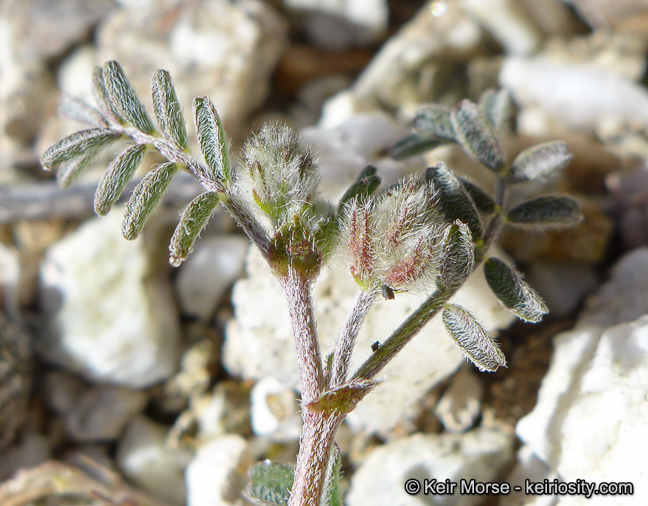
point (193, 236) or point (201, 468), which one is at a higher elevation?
point (193, 236)

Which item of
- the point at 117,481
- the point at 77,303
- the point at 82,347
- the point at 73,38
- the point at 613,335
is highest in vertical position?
the point at 73,38

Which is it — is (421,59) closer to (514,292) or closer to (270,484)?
(514,292)

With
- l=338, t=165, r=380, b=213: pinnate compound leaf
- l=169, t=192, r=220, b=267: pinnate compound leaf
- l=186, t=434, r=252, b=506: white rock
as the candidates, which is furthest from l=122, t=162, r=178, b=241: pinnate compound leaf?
l=186, t=434, r=252, b=506: white rock

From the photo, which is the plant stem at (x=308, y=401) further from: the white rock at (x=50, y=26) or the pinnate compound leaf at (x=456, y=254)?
the white rock at (x=50, y=26)

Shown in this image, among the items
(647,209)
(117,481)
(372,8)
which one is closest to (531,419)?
(647,209)

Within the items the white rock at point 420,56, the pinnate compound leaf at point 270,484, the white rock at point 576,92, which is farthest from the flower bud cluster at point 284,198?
the white rock at point 576,92

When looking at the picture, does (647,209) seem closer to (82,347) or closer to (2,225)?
(82,347)

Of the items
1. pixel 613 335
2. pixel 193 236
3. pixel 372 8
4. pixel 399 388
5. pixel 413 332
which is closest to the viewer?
pixel 193 236
